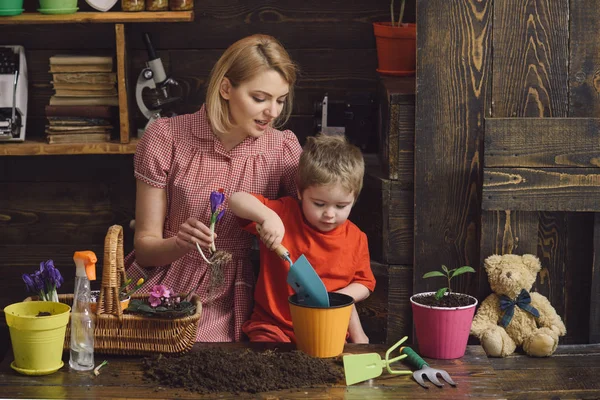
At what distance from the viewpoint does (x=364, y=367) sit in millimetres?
1860

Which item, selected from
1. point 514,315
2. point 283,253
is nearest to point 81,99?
point 283,253

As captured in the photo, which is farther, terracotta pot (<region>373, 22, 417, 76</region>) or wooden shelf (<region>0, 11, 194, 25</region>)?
wooden shelf (<region>0, 11, 194, 25</region>)

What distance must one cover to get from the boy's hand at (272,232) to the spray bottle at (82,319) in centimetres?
49

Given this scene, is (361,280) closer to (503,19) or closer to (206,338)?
(206,338)

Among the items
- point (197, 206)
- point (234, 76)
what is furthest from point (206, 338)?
point (234, 76)

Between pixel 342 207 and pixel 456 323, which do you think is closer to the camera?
pixel 456 323

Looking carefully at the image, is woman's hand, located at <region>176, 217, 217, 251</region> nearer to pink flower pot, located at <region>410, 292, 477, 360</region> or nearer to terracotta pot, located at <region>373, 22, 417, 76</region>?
pink flower pot, located at <region>410, 292, 477, 360</region>

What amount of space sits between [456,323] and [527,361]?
75cm

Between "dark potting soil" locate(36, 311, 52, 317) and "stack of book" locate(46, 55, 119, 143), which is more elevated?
"stack of book" locate(46, 55, 119, 143)

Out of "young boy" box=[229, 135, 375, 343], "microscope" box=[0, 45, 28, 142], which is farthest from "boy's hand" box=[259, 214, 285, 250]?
"microscope" box=[0, 45, 28, 142]

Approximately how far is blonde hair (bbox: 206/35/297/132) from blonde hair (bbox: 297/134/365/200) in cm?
24

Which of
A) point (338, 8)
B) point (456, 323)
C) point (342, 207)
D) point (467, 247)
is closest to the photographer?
point (456, 323)

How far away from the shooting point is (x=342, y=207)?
2.37 metres

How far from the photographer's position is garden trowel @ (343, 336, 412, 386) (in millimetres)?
1845
